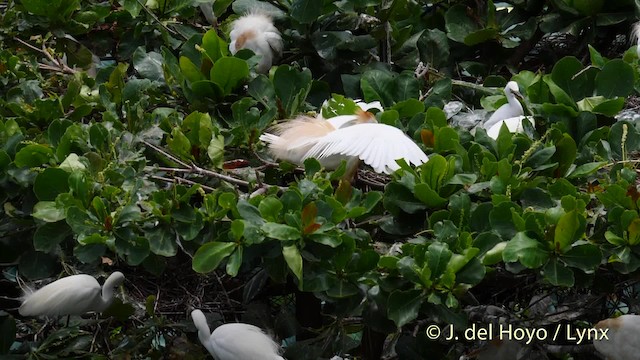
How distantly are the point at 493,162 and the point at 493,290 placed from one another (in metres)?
0.28

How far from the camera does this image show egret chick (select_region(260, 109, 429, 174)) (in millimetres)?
2168

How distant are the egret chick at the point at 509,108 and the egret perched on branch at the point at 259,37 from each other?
0.78 metres

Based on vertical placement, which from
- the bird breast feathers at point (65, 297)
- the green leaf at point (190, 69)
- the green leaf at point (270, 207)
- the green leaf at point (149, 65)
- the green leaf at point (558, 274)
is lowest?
the bird breast feathers at point (65, 297)

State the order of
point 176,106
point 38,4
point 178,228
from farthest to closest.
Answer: point 38,4
point 176,106
point 178,228

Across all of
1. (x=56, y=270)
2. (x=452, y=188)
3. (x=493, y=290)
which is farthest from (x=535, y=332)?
(x=56, y=270)

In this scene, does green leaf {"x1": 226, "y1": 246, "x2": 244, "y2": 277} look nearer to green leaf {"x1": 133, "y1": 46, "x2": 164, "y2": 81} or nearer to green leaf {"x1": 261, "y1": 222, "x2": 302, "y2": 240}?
green leaf {"x1": 261, "y1": 222, "x2": 302, "y2": 240}

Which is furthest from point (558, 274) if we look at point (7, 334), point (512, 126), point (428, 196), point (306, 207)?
point (7, 334)

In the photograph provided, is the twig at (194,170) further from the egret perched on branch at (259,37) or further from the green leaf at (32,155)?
the egret perched on branch at (259,37)

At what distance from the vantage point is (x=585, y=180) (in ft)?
7.09

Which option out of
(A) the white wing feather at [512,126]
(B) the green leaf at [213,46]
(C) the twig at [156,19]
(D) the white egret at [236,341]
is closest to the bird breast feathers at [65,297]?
(D) the white egret at [236,341]

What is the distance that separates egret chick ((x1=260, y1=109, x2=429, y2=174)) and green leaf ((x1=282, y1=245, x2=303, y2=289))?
386 mm

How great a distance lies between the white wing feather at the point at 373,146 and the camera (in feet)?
7.08

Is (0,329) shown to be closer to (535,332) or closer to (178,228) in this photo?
(178,228)

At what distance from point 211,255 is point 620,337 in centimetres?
81
